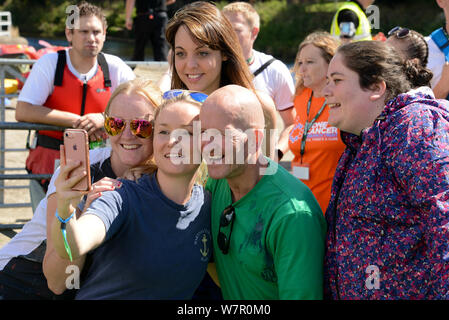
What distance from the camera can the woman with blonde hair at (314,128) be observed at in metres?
3.71

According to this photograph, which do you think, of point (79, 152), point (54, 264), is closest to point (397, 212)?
point (79, 152)

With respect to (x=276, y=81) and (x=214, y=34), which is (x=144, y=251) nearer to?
(x=214, y=34)

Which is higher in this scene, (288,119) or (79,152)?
(79,152)

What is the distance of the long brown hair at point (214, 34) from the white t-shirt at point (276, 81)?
1.29 m

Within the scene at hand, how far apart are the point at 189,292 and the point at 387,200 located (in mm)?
792

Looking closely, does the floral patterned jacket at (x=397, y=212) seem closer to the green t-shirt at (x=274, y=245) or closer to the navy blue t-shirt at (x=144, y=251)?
the green t-shirt at (x=274, y=245)

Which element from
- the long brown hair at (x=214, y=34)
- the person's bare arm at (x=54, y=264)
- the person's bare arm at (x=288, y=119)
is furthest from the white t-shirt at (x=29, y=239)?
the person's bare arm at (x=288, y=119)

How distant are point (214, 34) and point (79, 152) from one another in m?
1.45

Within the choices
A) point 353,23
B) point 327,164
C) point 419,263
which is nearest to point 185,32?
point 327,164

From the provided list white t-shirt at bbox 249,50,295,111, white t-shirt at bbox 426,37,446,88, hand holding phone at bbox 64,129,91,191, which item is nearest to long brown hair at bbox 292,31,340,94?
white t-shirt at bbox 249,50,295,111

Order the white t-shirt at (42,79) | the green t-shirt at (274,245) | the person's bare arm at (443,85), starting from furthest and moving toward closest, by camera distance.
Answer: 1. the white t-shirt at (42,79)
2. the person's bare arm at (443,85)
3. the green t-shirt at (274,245)

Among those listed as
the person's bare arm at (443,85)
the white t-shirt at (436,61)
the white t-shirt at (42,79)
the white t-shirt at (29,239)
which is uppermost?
the white t-shirt at (436,61)

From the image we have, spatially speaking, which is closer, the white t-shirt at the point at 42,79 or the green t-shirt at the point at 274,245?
the green t-shirt at the point at 274,245

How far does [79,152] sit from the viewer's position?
179 centimetres
